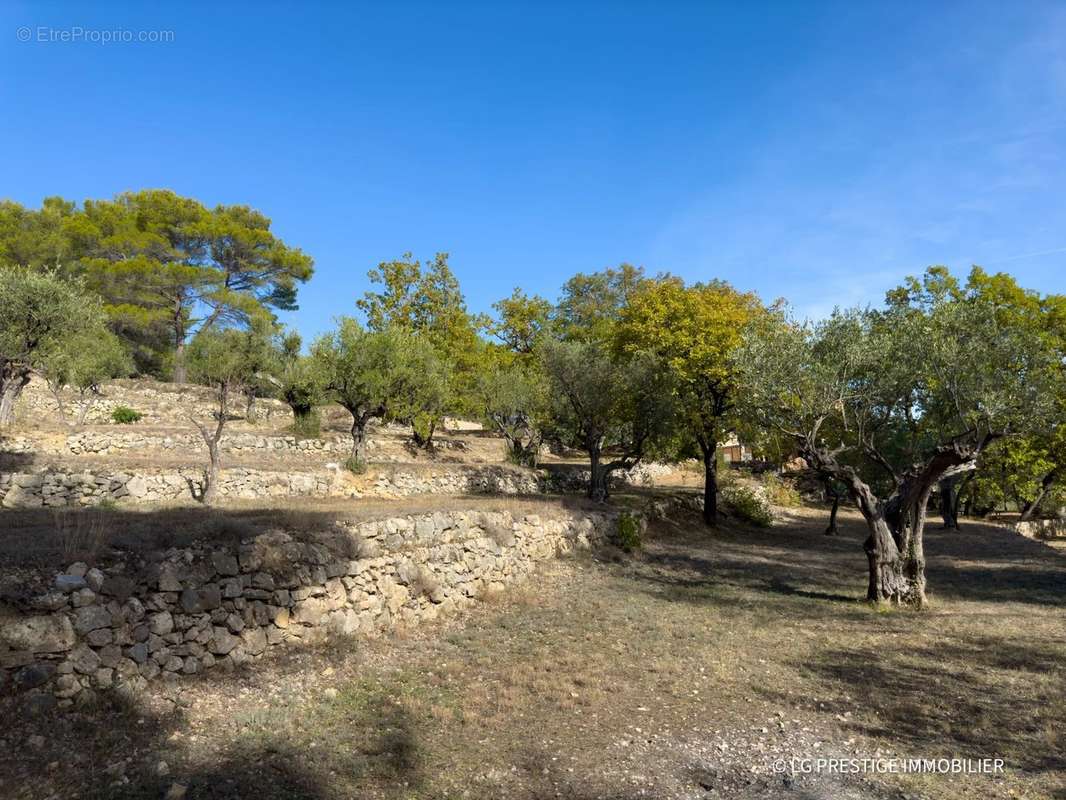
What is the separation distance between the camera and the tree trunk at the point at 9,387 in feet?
62.0

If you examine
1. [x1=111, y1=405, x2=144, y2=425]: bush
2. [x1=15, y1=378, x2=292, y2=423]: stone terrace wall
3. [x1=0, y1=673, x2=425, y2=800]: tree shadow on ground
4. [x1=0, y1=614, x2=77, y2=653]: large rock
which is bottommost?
[x1=0, y1=673, x2=425, y2=800]: tree shadow on ground

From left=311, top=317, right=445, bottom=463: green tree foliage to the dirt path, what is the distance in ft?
44.8

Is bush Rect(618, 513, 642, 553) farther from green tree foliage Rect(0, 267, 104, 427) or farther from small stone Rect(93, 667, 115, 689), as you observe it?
green tree foliage Rect(0, 267, 104, 427)

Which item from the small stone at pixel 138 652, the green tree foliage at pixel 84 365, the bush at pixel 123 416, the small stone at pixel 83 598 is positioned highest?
the green tree foliage at pixel 84 365

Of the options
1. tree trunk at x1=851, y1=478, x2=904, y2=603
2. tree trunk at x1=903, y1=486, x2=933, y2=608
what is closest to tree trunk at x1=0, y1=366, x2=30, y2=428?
tree trunk at x1=851, y1=478, x2=904, y2=603

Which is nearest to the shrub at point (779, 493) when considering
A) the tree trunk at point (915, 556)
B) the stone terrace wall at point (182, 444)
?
the stone terrace wall at point (182, 444)

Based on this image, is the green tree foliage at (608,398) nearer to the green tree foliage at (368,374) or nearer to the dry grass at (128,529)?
the green tree foliage at (368,374)

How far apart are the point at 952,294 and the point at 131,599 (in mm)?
29731

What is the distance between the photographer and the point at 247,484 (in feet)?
65.9

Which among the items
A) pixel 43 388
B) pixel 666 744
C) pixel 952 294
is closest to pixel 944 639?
pixel 666 744

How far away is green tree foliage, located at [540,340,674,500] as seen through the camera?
2577cm

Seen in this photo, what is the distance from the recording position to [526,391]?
113 ft

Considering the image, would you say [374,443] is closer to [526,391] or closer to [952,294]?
[526,391]

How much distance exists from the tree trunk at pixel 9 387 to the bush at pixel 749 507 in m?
32.6
